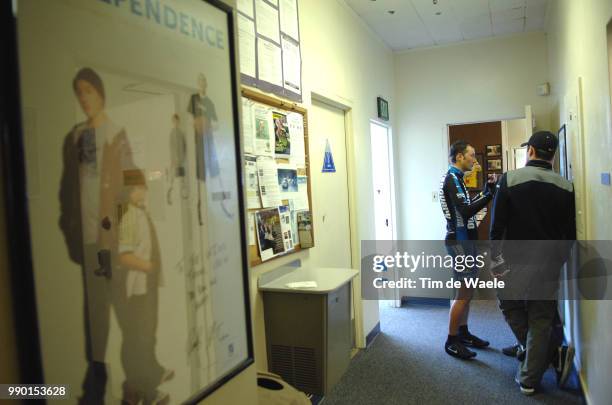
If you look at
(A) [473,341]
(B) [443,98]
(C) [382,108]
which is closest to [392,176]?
(C) [382,108]

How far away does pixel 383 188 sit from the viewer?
4.87 m

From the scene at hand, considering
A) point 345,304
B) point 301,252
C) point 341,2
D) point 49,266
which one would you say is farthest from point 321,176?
point 49,266

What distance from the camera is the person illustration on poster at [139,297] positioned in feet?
3.07

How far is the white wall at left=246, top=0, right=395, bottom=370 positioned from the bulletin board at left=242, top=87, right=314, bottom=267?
7 centimetres

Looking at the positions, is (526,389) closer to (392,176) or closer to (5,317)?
(392,176)

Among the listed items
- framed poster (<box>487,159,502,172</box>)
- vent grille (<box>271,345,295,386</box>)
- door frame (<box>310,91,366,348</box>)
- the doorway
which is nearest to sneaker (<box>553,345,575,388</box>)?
door frame (<box>310,91,366,348</box>)

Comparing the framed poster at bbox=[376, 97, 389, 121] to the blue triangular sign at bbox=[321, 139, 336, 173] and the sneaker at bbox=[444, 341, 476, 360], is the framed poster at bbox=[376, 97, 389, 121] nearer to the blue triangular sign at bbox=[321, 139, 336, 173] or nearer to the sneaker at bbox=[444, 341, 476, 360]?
the blue triangular sign at bbox=[321, 139, 336, 173]

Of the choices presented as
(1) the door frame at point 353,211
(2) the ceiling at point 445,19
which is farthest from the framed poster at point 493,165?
(1) the door frame at point 353,211

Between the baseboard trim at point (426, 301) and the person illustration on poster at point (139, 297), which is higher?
the person illustration on poster at point (139, 297)

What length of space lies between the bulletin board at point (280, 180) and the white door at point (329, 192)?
14 cm

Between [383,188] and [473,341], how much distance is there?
6.21ft

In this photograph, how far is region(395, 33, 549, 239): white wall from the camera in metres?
4.64

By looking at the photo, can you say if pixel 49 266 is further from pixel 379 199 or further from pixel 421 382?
pixel 379 199

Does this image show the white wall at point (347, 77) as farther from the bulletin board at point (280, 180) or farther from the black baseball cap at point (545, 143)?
the black baseball cap at point (545, 143)
